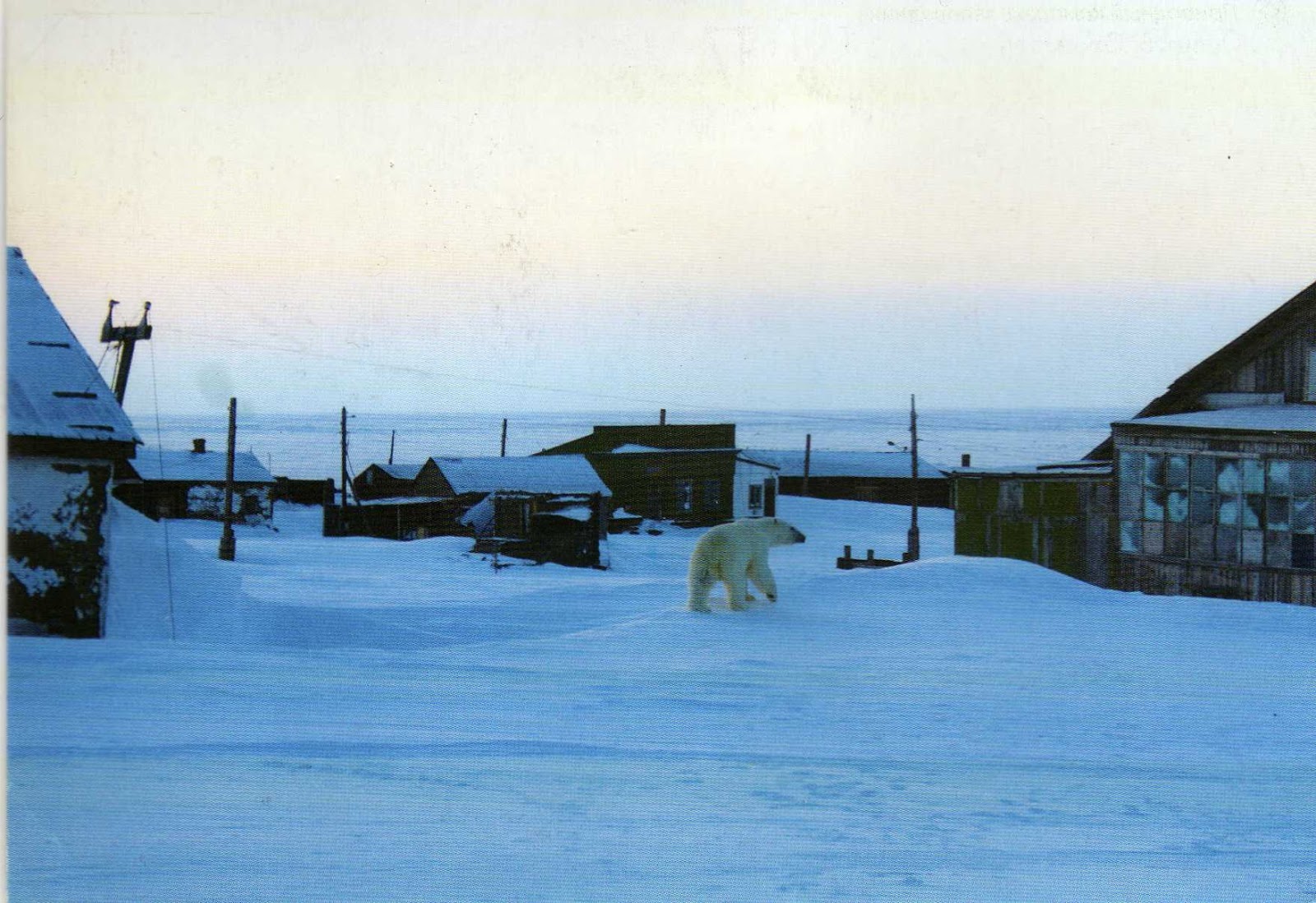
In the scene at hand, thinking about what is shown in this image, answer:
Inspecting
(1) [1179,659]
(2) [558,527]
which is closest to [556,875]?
(1) [1179,659]

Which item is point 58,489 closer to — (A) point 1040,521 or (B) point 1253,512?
(B) point 1253,512

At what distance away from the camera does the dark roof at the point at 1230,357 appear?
1205 cm

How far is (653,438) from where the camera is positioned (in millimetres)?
27828

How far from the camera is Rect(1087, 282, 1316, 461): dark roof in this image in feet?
39.5

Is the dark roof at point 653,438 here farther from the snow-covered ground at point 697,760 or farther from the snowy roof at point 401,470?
the snow-covered ground at point 697,760

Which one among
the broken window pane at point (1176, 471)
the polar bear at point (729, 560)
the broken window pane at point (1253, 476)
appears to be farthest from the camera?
the broken window pane at point (1176, 471)

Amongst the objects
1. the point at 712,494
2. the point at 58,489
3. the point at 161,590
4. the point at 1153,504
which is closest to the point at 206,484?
the point at 712,494

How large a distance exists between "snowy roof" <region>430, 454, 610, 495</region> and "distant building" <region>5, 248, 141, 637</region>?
15935mm

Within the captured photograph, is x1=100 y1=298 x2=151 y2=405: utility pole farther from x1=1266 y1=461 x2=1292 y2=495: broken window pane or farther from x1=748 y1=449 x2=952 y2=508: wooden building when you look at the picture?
x1=748 y1=449 x2=952 y2=508: wooden building

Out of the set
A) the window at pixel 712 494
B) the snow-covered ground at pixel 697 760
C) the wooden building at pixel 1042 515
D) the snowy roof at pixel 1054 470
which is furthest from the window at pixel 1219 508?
the window at pixel 712 494

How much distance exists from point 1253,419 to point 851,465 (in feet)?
69.6

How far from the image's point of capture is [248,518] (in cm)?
2836

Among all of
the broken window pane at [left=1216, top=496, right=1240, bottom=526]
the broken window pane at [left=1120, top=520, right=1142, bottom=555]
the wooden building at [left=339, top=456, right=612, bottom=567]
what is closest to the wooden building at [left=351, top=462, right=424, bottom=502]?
the wooden building at [left=339, top=456, right=612, bottom=567]

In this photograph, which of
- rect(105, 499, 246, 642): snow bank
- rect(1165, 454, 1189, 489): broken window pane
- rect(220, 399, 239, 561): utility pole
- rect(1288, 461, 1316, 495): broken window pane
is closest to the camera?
rect(105, 499, 246, 642): snow bank
